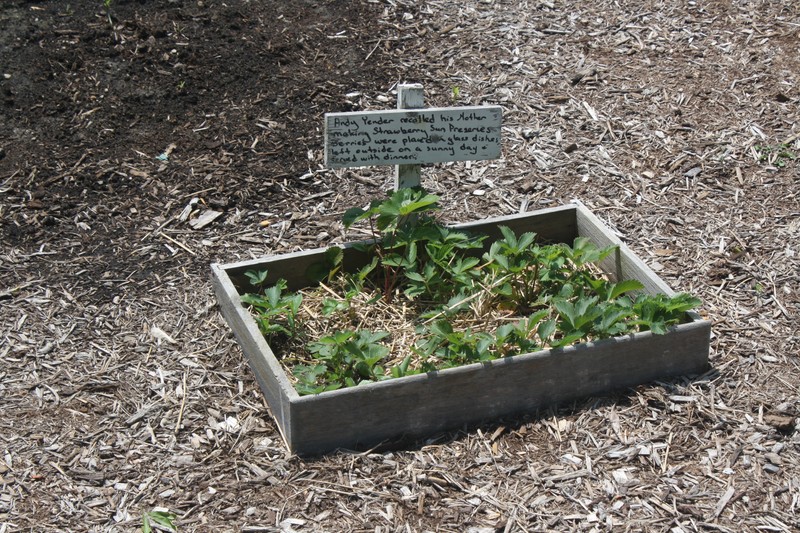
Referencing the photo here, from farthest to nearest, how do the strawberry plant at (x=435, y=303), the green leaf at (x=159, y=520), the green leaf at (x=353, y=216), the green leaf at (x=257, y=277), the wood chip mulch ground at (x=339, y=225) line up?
the green leaf at (x=353, y=216) → the green leaf at (x=257, y=277) → the strawberry plant at (x=435, y=303) → the wood chip mulch ground at (x=339, y=225) → the green leaf at (x=159, y=520)

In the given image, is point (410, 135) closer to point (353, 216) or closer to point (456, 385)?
point (353, 216)

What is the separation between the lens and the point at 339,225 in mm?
4512

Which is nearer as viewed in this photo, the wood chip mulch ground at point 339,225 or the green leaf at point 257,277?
the wood chip mulch ground at point 339,225

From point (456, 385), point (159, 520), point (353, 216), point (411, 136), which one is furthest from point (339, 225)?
point (159, 520)

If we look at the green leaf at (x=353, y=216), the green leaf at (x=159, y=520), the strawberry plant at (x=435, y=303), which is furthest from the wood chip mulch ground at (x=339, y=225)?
the green leaf at (x=353, y=216)

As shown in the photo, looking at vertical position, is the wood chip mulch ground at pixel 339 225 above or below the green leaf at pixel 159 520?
above

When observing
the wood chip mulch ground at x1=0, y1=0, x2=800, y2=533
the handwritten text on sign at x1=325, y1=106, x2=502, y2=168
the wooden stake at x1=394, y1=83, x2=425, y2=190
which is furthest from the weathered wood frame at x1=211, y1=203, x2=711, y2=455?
the wooden stake at x1=394, y1=83, x2=425, y2=190

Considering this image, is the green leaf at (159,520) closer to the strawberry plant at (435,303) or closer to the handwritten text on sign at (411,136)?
the strawberry plant at (435,303)

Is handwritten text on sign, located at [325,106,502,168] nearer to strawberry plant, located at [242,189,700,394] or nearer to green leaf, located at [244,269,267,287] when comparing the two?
strawberry plant, located at [242,189,700,394]

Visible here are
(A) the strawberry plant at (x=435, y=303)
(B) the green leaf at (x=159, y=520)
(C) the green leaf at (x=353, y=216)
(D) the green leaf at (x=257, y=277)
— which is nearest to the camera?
(B) the green leaf at (x=159, y=520)

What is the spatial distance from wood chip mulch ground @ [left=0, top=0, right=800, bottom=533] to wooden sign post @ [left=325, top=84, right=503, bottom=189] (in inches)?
28.2

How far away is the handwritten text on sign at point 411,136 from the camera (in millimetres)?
3721

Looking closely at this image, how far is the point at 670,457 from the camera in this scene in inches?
130

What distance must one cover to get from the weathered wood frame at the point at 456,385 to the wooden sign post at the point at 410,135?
62 cm
